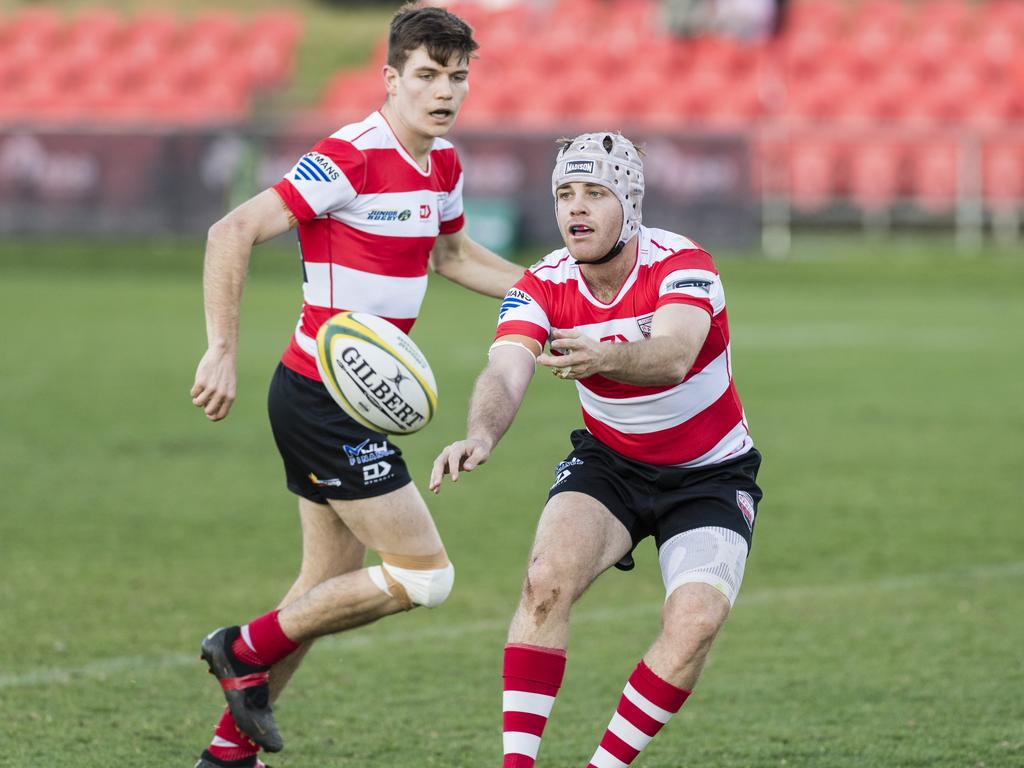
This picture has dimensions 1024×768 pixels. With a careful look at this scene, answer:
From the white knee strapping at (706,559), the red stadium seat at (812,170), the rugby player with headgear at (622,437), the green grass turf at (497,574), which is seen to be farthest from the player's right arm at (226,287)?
the red stadium seat at (812,170)

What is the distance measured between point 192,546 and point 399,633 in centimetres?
214

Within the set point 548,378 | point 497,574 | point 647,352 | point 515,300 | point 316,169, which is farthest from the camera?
point 548,378

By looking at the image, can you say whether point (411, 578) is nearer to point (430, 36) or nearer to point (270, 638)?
point (270, 638)

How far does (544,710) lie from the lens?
4961 mm

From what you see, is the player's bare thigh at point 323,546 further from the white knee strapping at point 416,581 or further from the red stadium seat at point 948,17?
the red stadium seat at point 948,17

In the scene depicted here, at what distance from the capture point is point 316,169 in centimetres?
564

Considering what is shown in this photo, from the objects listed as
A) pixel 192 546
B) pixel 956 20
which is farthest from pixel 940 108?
pixel 192 546

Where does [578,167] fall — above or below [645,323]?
above

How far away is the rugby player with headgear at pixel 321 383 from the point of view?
566cm

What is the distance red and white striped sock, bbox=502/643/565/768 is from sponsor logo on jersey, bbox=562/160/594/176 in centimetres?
151

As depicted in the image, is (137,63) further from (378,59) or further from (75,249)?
(75,249)

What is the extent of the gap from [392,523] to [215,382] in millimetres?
847

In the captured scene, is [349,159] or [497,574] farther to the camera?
[497,574]

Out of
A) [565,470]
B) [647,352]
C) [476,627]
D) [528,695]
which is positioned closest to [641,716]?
[528,695]
